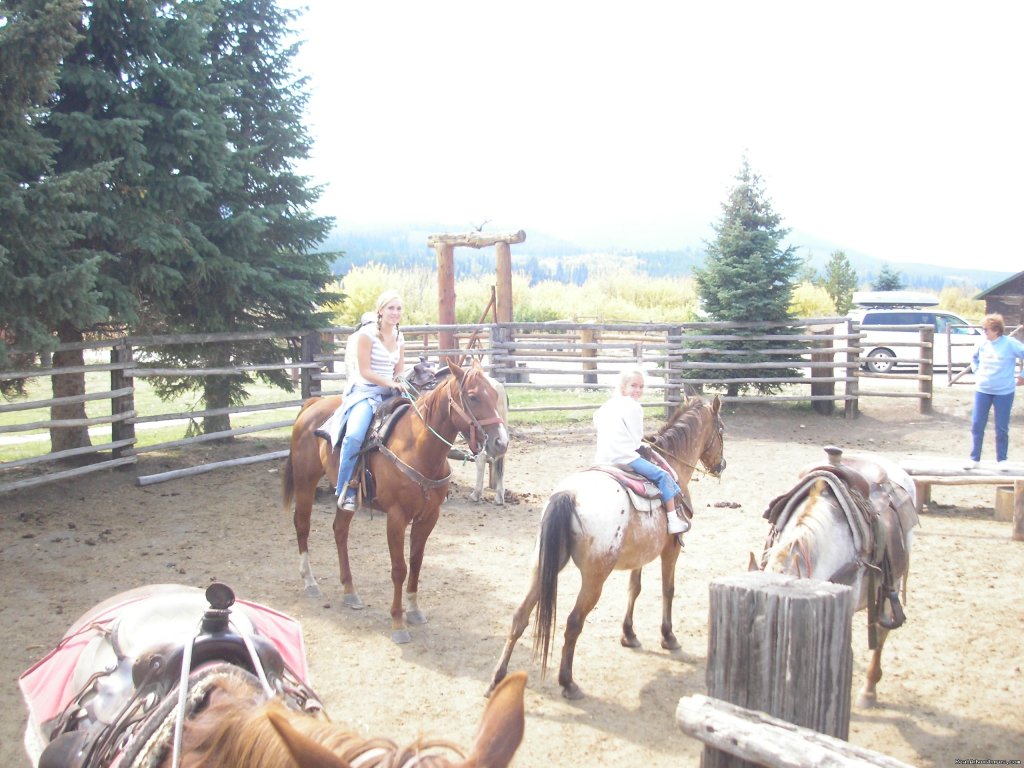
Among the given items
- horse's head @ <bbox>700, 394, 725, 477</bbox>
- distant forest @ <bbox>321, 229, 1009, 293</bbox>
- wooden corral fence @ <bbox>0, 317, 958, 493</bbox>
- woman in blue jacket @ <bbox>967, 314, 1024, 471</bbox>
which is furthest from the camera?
distant forest @ <bbox>321, 229, 1009, 293</bbox>

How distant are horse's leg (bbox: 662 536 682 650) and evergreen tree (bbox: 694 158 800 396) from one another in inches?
371

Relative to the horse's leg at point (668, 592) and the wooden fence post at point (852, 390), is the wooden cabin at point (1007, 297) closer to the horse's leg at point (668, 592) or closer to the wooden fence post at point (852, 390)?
the wooden fence post at point (852, 390)

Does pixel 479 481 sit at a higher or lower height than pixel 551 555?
lower

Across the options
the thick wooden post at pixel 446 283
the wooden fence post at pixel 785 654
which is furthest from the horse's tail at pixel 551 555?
the thick wooden post at pixel 446 283

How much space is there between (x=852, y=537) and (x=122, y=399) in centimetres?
815

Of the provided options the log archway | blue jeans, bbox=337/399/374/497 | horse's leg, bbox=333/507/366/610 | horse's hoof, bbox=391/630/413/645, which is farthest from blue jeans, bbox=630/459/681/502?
the log archway

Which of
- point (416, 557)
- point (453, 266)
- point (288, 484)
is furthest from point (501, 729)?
point (453, 266)

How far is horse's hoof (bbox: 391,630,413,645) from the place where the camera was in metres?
5.40

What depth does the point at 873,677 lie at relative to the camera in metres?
4.49

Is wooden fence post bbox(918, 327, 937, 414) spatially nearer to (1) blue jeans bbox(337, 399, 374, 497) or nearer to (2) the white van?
(2) the white van

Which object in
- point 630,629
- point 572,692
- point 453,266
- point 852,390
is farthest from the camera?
point 453,266

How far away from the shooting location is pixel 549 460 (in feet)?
36.4

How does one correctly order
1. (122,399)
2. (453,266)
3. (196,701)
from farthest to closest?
(453,266)
(122,399)
(196,701)

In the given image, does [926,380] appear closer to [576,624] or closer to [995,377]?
[995,377]
